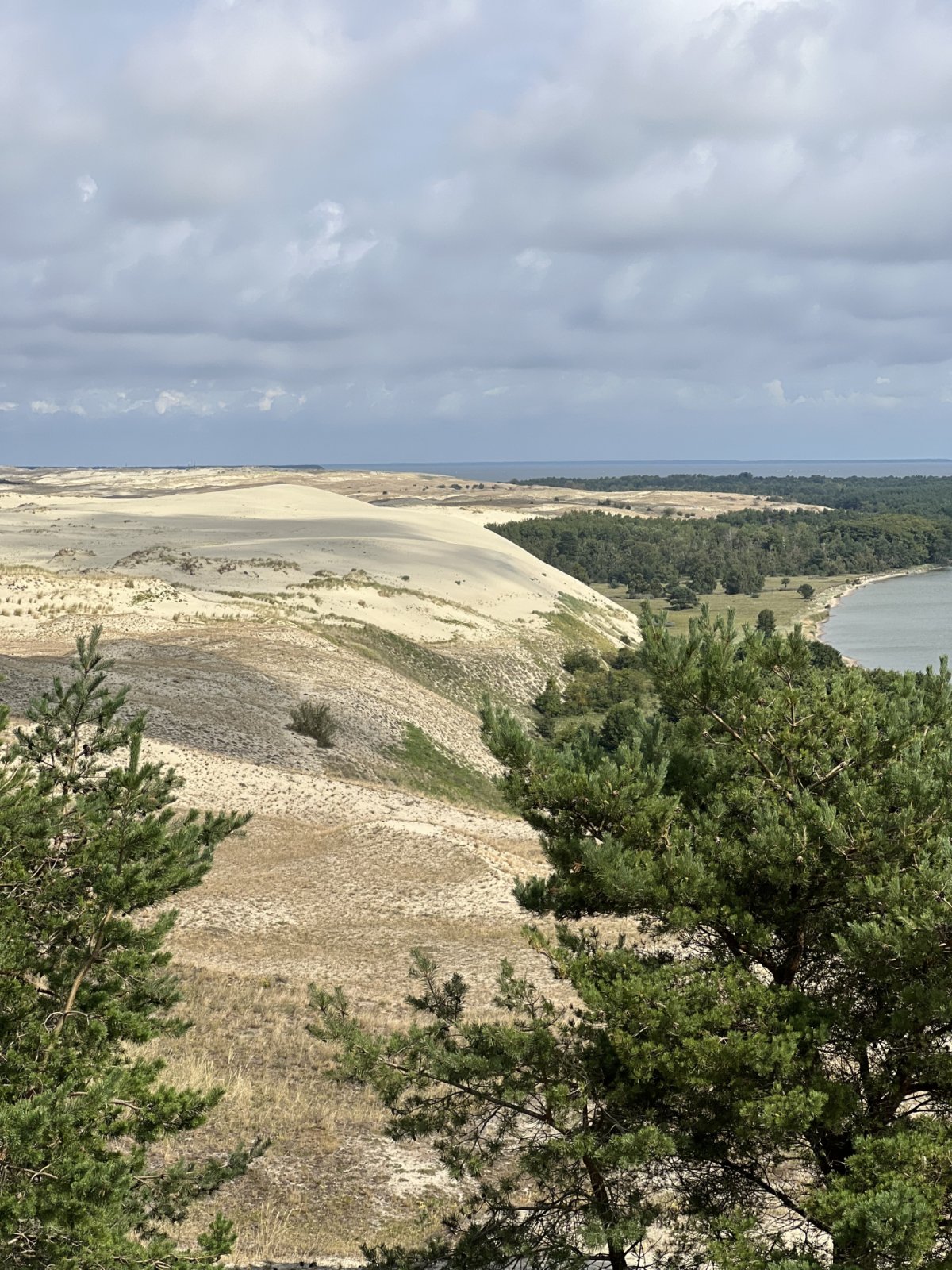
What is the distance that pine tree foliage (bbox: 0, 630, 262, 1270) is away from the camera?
6.65 metres

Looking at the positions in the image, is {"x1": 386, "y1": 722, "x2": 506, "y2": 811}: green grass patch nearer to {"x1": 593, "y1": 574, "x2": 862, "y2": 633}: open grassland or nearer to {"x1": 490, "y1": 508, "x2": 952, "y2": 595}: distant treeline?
{"x1": 593, "y1": 574, "x2": 862, "y2": 633}: open grassland

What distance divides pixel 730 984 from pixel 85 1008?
4753 mm

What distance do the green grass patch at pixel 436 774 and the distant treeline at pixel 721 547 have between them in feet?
324

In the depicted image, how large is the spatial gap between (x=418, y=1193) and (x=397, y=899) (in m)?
10.8

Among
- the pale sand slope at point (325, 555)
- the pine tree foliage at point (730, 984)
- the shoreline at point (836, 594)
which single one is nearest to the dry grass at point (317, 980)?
the pine tree foliage at point (730, 984)

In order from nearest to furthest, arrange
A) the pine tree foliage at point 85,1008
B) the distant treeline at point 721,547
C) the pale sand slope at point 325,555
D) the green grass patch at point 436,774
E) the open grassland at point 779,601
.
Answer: the pine tree foliage at point 85,1008 → the green grass patch at point 436,774 → the pale sand slope at point 325,555 → the open grassland at point 779,601 → the distant treeline at point 721,547

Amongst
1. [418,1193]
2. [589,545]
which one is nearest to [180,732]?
[418,1193]

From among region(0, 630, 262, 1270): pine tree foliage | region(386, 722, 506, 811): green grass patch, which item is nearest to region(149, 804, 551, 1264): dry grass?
region(0, 630, 262, 1270): pine tree foliage

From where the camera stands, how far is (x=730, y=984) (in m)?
8.45

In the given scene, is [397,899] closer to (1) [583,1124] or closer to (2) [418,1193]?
(2) [418,1193]

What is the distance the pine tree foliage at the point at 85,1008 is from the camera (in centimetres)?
665

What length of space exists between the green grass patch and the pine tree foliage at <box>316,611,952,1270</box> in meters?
25.4

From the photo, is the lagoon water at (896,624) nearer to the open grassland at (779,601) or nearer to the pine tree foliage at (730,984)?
the open grassland at (779,601)

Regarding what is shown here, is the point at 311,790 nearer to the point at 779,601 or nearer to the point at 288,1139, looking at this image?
the point at 288,1139
